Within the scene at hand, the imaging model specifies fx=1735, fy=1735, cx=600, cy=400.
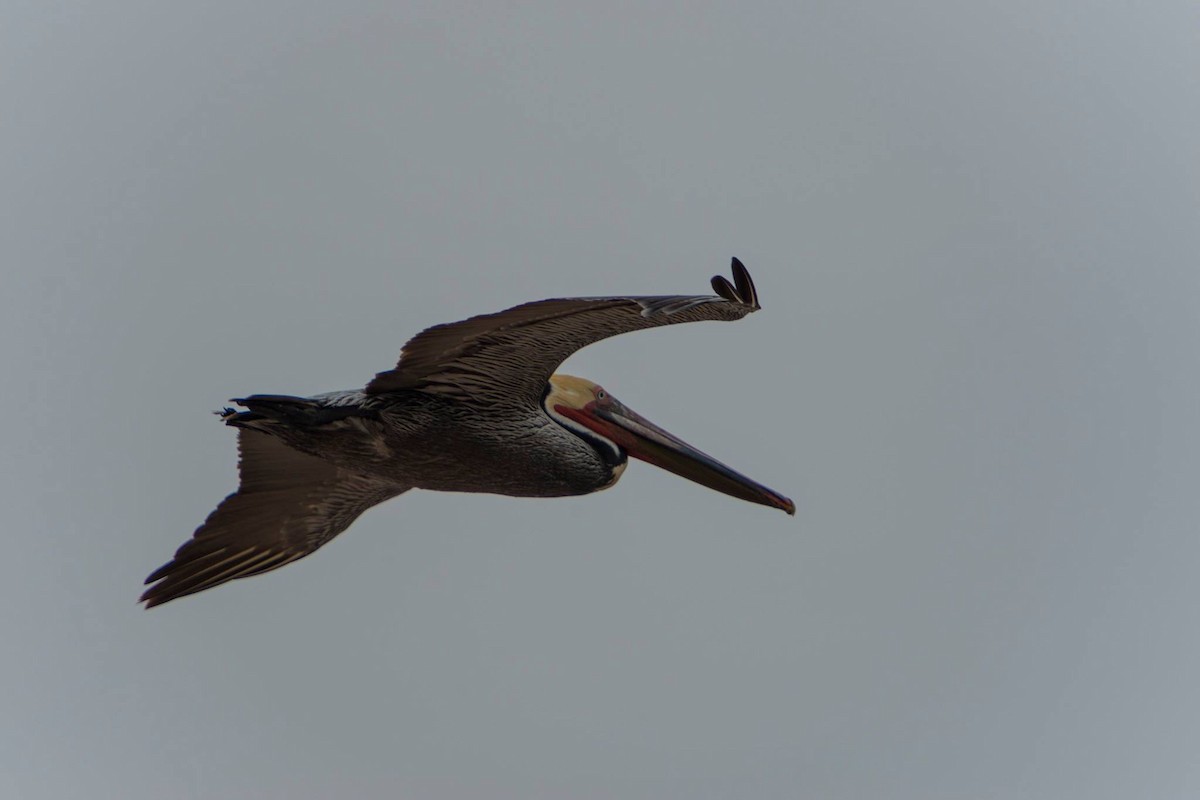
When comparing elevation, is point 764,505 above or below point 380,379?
below

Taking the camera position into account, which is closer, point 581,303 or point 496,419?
point 581,303

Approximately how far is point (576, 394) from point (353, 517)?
5.82 feet

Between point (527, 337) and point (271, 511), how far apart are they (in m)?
2.72

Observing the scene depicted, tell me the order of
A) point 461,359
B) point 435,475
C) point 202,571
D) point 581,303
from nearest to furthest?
point 581,303 < point 461,359 < point 435,475 < point 202,571

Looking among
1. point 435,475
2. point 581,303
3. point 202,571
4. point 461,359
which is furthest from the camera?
point 202,571

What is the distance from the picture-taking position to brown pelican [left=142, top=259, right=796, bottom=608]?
8.38 meters

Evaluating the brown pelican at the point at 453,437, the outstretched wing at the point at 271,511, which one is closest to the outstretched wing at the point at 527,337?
the brown pelican at the point at 453,437

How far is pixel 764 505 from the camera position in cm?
959

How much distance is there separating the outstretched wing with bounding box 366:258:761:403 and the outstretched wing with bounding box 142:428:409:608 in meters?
1.55

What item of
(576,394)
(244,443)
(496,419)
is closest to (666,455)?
(576,394)

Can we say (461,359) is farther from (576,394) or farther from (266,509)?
(266,509)

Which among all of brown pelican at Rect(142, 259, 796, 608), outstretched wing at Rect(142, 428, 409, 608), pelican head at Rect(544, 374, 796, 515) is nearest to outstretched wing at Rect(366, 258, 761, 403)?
brown pelican at Rect(142, 259, 796, 608)

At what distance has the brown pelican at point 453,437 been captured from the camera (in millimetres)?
8375

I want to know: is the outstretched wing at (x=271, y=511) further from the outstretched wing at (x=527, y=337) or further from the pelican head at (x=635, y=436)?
the outstretched wing at (x=527, y=337)
